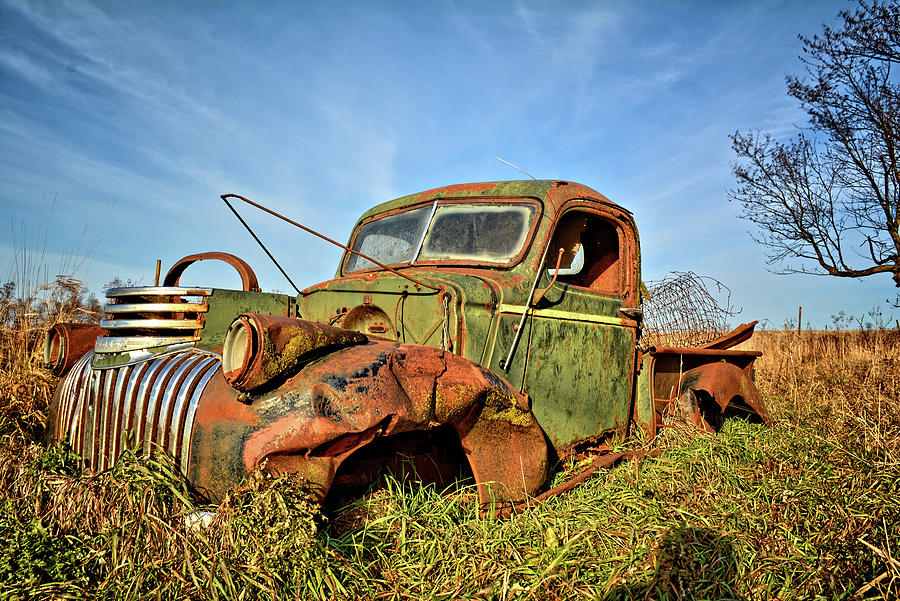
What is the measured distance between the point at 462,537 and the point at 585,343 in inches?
67.1

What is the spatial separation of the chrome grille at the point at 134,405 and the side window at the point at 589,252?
269cm

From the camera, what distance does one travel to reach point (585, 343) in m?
3.72

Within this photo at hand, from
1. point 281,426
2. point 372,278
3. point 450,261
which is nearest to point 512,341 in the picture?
point 450,261

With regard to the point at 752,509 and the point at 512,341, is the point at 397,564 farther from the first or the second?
the point at 752,509

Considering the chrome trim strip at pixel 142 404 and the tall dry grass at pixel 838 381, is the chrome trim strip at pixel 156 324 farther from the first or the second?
the tall dry grass at pixel 838 381

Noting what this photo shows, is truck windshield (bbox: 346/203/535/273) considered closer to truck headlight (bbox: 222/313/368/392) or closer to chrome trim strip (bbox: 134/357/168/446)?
truck headlight (bbox: 222/313/368/392)

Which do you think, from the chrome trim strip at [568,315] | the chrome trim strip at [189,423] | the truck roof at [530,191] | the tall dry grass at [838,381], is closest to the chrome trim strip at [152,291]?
the chrome trim strip at [189,423]

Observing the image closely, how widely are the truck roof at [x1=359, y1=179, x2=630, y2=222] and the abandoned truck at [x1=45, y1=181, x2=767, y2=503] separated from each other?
13 millimetres

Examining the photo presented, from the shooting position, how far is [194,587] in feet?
5.95

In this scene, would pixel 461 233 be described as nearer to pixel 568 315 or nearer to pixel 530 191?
pixel 530 191

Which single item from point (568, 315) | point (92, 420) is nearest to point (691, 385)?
point (568, 315)

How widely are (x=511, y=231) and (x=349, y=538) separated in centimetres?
→ 207

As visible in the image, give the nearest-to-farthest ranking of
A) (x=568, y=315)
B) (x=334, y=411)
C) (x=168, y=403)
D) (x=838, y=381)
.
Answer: (x=334, y=411) < (x=168, y=403) < (x=568, y=315) < (x=838, y=381)

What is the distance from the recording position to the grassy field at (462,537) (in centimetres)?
189
